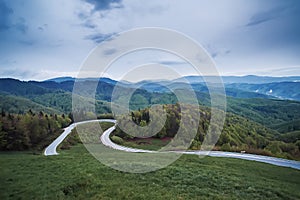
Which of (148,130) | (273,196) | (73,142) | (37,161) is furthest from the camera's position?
(148,130)

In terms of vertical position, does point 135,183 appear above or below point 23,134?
above

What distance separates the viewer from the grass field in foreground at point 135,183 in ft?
56.9

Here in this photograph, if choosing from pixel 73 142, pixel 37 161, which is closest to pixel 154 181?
pixel 37 161

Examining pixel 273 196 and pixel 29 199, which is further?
pixel 273 196

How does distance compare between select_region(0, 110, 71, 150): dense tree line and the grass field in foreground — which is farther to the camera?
select_region(0, 110, 71, 150): dense tree line

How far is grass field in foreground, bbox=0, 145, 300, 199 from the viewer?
17328 mm

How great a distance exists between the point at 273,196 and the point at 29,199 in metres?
18.5

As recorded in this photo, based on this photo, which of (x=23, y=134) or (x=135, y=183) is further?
(x=23, y=134)

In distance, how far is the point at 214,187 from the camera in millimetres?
19328

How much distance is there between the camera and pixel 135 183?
64.0ft

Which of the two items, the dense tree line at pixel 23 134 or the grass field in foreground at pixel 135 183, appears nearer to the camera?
the grass field in foreground at pixel 135 183

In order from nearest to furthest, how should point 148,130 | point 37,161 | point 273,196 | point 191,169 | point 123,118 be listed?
1. point 273,196
2. point 191,169
3. point 37,161
4. point 148,130
5. point 123,118

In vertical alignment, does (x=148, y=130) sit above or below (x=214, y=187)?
below

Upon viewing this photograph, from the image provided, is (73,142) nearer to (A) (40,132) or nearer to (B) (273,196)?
(A) (40,132)
